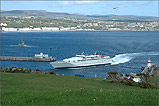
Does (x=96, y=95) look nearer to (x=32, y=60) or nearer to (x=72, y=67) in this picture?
(x=72, y=67)

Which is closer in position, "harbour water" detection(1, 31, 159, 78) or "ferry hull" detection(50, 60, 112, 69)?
"harbour water" detection(1, 31, 159, 78)

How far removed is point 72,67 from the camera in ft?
164

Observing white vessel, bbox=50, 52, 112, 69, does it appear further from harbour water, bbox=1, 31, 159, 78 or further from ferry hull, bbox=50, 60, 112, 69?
harbour water, bbox=1, 31, 159, 78

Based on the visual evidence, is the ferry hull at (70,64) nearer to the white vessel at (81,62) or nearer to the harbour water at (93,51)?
the white vessel at (81,62)

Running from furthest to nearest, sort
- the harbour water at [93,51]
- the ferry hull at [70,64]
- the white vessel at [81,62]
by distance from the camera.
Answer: the white vessel at [81,62], the ferry hull at [70,64], the harbour water at [93,51]

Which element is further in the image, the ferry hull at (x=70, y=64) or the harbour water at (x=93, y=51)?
A: the ferry hull at (x=70, y=64)

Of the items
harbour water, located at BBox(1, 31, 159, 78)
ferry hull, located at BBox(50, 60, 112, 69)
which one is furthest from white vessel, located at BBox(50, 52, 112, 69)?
harbour water, located at BBox(1, 31, 159, 78)

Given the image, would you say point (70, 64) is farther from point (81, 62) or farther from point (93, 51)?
point (93, 51)

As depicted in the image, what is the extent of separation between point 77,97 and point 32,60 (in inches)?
1965

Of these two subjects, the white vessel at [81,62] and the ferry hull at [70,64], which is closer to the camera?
the ferry hull at [70,64]

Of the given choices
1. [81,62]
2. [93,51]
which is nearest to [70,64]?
[81,62]

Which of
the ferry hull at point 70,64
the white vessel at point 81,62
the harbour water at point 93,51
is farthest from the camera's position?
the white vessel at point 81,62

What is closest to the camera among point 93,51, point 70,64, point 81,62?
point 70,64

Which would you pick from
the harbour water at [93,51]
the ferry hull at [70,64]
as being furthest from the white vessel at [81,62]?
the harbour water at [93,51]
